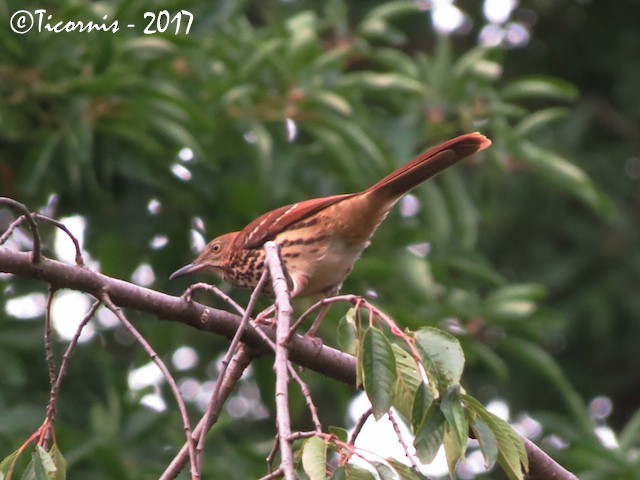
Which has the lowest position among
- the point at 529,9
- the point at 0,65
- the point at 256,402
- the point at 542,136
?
the point at 256,402

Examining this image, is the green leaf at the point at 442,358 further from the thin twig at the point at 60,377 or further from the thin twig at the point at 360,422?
the thin twig at the point at 60,377

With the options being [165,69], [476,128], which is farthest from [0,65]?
[476,128]

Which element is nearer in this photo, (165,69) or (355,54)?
(165,69)

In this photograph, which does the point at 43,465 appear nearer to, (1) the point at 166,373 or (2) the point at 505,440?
(1) the point at 166,373

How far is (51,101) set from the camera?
500cm

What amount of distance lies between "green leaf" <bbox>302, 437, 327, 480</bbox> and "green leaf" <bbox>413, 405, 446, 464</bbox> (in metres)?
0.17

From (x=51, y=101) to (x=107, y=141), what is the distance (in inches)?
12.2

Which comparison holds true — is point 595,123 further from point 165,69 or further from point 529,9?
point 165,69

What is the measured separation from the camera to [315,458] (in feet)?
6.12

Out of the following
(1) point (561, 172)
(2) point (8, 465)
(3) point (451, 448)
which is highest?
(3) point (451, 448)

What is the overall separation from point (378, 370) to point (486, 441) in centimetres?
24

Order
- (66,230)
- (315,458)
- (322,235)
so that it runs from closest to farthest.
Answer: (315,458), (66,230), (322,235)

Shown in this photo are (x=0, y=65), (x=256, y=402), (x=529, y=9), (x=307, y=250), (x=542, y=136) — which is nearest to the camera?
(x=307, y=250)

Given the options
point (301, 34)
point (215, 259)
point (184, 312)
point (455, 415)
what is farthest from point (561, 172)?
point (455, 415)
